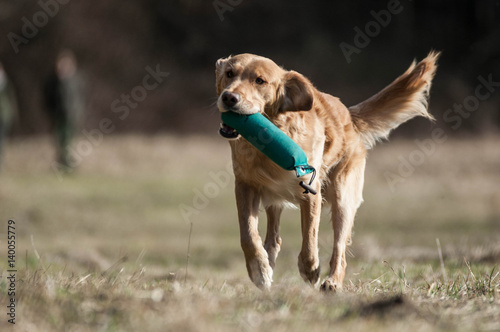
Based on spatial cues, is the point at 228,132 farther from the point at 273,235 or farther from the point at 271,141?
the point at 273,235

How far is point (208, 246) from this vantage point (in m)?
10.1

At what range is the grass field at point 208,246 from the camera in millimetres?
3018

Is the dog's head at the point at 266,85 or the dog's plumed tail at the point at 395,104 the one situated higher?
the dog's head at the point at 266,85

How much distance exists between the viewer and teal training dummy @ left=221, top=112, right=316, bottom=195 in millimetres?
4352

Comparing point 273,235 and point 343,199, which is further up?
point 343,199

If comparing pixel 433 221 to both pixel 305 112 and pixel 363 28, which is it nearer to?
pixel 305 112

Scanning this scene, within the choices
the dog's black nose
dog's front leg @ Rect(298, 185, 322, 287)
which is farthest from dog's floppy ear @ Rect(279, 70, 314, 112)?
dog's front leg @ Rect(298, 185, 322, 287)

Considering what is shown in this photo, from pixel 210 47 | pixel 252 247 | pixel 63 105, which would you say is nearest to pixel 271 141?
pixel 252 247

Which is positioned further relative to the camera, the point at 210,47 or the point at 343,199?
the point at 210,47

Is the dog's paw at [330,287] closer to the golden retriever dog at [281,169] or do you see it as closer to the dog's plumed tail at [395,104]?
the golden retriever dog at [281,169]

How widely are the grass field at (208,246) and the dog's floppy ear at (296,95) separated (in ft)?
3.93

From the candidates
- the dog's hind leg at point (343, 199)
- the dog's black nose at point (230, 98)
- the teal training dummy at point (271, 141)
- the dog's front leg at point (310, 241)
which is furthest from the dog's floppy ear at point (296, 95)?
the dog's hind leg at point (343, 199)

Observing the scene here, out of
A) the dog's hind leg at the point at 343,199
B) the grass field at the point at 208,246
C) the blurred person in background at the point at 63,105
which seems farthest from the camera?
the blurred person in background at the point at 63,105

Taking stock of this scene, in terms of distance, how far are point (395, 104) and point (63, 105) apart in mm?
10704
